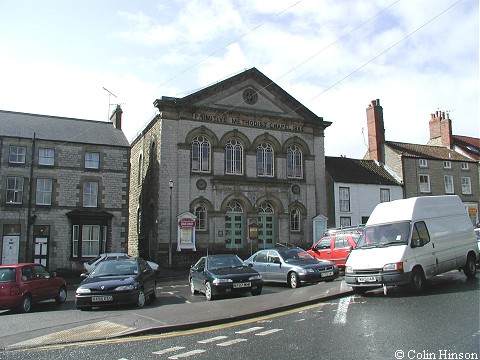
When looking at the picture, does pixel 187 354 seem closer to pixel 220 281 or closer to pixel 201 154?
pixel 220 281

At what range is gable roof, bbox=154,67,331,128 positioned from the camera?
102 feet

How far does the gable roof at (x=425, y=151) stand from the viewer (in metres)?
38.4

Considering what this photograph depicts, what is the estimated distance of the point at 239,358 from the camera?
6.97 m

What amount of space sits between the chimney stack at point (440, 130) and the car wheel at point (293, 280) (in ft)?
105

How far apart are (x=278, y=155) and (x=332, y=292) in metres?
20.6

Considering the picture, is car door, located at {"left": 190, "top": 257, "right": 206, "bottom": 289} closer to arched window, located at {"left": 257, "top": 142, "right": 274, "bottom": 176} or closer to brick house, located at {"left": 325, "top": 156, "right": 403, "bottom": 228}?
arched window, located at {"left": 257, "top": 142, "right": 274, "bottom": 176}

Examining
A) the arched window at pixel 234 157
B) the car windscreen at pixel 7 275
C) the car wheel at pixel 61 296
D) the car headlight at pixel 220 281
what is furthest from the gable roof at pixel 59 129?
the car headlight at pixel 220 281

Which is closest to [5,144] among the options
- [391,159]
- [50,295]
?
[50,295]

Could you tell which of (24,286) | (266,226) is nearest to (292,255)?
(24,286)

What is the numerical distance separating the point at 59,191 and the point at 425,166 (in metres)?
28.5

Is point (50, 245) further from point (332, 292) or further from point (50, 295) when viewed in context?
point (332, 292)

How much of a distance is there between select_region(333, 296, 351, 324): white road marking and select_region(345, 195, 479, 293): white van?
2.52 ft

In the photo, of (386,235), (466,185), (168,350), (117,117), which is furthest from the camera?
(466,185)

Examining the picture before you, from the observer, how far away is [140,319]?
408 inches
